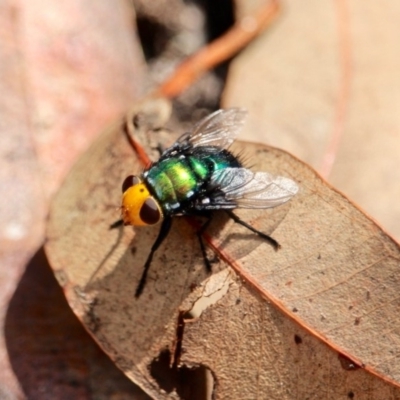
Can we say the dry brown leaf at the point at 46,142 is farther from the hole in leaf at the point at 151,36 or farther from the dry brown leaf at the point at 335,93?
the dry brown leaf at the point at 335,93

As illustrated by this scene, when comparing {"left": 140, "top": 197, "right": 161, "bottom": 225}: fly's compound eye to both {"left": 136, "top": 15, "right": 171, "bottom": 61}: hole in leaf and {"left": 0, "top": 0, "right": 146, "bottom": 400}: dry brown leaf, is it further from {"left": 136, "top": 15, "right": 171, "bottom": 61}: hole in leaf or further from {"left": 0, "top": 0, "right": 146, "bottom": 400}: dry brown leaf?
{"left": 136, "top": 15, "right": 171, "bottom": 61}: hole in leaf

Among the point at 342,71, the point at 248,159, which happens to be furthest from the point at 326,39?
the point at 248,159

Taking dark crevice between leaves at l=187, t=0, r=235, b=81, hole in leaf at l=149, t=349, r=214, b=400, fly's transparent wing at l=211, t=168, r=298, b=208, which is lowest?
hole in leaf at l=149, t=349, r=214, b=400

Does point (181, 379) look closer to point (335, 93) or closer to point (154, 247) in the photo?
point (154, 247)

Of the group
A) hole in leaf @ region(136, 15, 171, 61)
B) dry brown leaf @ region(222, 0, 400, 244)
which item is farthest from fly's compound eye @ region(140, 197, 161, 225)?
hole in leaf @ region(136, 15, 171, 61)

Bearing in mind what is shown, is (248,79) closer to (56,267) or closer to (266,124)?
(266,124)

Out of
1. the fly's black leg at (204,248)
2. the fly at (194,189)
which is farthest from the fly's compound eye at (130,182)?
the fly's black leg at (204,248)
